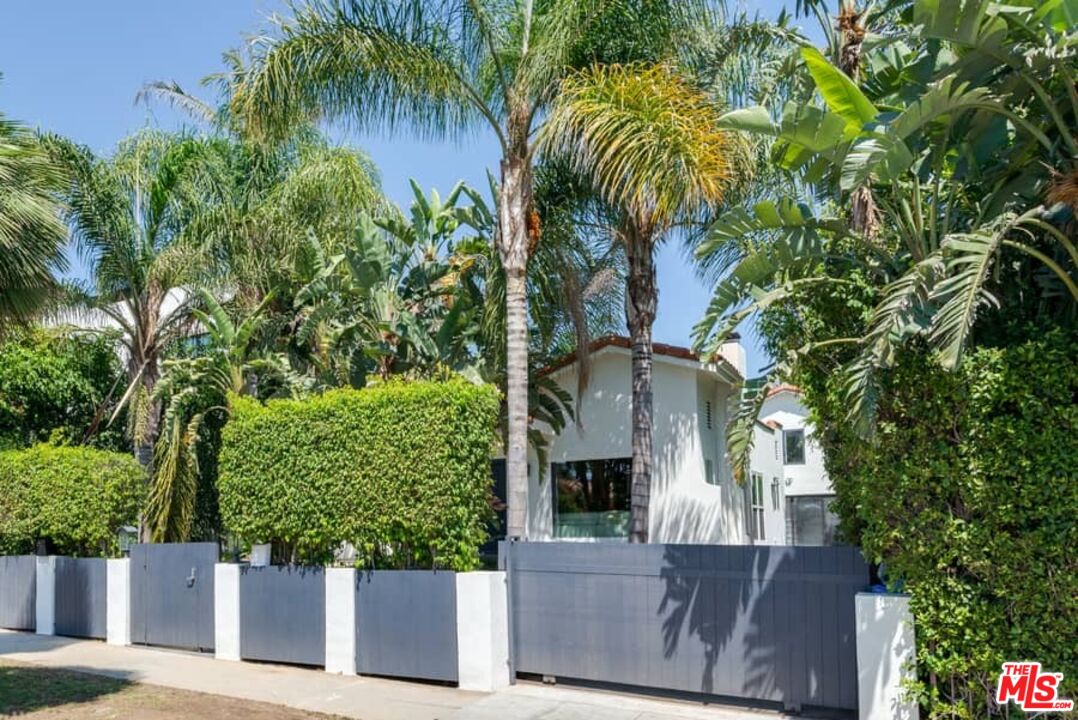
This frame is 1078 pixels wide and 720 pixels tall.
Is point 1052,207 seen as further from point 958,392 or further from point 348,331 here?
point 348,331

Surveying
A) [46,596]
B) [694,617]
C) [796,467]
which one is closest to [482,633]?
[694,617]

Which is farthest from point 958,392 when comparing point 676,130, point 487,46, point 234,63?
point 234,63

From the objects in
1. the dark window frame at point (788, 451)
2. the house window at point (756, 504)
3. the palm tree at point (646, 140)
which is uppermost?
the palm tree at point (646, 140)

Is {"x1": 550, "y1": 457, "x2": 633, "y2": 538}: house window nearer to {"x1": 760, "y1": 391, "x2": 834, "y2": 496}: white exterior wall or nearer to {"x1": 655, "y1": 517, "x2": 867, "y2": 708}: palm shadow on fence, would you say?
{"x1": 655, "y1": 517, "x2": 867, "y2": 708}: palm shadow on fence

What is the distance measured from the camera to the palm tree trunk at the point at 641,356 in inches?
583

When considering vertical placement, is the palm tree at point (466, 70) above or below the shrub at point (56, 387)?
above

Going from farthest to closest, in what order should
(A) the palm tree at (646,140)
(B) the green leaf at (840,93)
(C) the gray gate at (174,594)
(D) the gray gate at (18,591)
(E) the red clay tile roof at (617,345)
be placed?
(E) the red clay tile roof at (617,345) < (D) the gray gate at (18,591) < (C) the gray gate at (174,594) < (A) the palm tree at (646,140) < (B) the green leaf at (840,93)

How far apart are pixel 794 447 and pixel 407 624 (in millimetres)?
22568

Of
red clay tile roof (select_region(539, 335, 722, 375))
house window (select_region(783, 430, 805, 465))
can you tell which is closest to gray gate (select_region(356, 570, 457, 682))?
red clay tile roof (select_region(539, 335, 722, 375))

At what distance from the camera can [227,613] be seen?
44.5ft

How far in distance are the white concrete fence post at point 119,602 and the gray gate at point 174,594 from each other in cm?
11

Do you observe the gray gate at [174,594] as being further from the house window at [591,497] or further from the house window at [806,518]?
the house window at [806,518]

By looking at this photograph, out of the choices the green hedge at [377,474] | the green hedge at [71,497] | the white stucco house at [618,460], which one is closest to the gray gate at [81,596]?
the green hedge at [71,497]

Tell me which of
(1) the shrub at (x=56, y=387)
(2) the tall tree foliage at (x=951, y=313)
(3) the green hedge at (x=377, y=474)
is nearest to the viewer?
(2) the tall tree foliage at (x=951, y=313)
